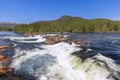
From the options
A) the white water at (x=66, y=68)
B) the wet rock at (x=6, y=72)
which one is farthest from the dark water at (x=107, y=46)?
the wet rock at (x=6, y=72)

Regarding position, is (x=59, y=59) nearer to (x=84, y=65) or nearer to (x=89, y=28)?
(x=84, y=65)

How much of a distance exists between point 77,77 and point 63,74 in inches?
69.6

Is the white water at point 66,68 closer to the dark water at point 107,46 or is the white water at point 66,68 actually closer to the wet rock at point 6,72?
the wet rock at point 6,72

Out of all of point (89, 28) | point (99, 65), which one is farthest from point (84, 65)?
point (89, 28)


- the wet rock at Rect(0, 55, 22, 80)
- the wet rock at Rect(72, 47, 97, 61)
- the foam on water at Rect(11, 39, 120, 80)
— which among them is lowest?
the wet rock at Rect(0, 55, 22, 80)

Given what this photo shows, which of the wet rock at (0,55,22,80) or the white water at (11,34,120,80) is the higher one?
the white water at (11,34,120,80)

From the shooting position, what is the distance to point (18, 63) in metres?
31.5

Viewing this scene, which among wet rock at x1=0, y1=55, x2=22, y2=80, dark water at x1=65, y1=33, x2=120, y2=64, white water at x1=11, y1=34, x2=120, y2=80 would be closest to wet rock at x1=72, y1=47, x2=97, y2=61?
white water at x1=11, y1=34, x2=120, y2=80

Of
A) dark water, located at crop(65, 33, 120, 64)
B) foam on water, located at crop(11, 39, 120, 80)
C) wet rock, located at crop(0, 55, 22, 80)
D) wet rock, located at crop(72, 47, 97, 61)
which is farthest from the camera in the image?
dark water, located at crop(65, 33, 120, 64)

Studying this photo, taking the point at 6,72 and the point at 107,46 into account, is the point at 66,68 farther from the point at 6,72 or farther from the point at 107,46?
the point at 107,46

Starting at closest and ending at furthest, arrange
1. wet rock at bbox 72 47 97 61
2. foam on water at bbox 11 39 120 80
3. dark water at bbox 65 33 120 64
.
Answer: foam on water at bbox 11 39 120 80 → wet rock at bbox 72 47 97 61 → dark water at bbox 65 33 120 64

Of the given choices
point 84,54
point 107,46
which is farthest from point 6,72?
point 107,46

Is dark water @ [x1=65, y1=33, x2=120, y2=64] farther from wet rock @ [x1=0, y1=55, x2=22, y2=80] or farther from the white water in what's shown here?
wet rock @ [x1=0, y1=55, x2=22, y2=80]

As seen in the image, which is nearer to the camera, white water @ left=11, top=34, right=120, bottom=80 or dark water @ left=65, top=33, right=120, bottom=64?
white water @ left=11, top=34, right=120, bottom=80
